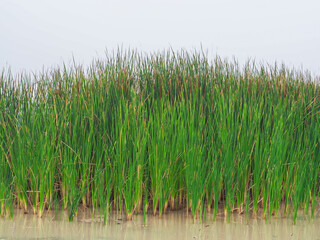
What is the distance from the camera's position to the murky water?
3852 mm

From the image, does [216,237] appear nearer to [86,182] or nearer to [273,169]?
[273,169]

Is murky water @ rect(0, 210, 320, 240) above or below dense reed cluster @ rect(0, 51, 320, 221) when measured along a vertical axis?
below

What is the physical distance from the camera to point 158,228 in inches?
159

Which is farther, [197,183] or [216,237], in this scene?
[197,183]

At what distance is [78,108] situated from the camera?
4.97 m

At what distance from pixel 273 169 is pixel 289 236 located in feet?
2.29

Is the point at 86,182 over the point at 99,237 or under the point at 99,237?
over

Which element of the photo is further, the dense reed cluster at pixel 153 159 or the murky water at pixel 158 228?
the dense reed cluster at pixel 153 159

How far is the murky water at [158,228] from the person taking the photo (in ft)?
12.6

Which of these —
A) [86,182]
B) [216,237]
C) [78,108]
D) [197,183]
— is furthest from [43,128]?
[216,237]

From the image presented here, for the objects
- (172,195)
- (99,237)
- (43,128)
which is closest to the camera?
(99,237)

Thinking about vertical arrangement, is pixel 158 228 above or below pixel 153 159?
below

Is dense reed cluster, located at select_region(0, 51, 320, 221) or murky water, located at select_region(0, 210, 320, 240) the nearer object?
murky water, located at select_region(0, 210, 320, 240)

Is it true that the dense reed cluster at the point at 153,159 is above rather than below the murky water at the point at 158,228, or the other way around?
above
